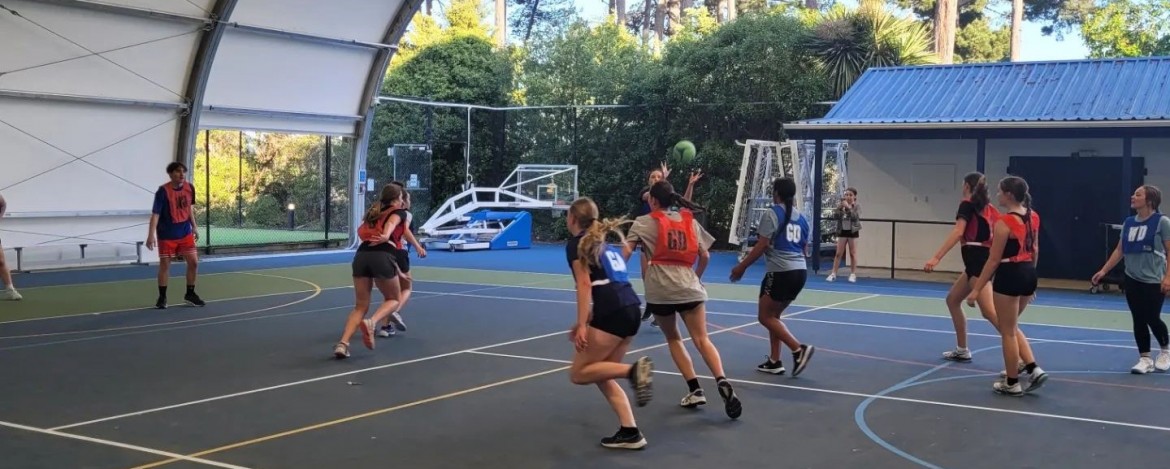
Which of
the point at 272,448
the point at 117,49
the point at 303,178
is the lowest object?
the point at 272,448

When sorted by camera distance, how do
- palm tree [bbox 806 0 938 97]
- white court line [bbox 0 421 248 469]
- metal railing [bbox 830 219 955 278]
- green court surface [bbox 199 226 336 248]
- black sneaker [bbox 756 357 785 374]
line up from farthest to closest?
green court surface [bbox 199 226 336 248], palm tree [bbox 806 0 938 97], metal railing [bbox 830 219 955 278], black sneaker [bbox 756 357 785 374], white court line [bbox 0 421 248 469]

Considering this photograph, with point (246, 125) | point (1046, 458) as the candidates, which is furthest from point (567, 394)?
point (246, 125)

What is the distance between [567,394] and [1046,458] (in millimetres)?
3619

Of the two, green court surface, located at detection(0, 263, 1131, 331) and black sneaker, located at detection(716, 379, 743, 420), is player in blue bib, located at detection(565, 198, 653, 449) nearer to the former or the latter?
black sneaker, located at detection(716, 379, 743, 420)

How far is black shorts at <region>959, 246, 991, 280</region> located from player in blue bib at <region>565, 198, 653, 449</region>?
4253 millimetres

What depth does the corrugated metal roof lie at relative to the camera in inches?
733

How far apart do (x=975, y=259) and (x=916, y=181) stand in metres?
12.0

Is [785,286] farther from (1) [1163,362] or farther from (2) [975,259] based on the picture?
(1) [1163,362]

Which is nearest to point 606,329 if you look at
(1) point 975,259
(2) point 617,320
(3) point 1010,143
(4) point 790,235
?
(2) point 617,320

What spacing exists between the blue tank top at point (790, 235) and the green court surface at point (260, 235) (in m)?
20.0

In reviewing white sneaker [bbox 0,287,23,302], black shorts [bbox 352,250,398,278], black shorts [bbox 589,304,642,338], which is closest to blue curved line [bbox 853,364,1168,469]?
black shorts [bbox 589,304,642,338]

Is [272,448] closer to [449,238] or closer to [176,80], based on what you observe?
[176,80]

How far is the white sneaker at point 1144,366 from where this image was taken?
9852 millimetres

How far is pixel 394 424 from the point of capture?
7680 millimetres
